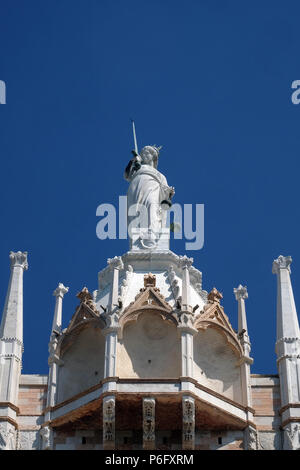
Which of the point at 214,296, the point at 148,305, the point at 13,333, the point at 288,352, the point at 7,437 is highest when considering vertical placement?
the point at 214,296

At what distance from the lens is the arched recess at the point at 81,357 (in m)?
33.9

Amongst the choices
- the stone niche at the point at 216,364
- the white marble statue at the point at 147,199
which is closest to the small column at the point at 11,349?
the white marble statue at the point at 147,199

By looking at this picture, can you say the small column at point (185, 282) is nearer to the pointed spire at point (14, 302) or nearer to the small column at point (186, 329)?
the small column at point (186, 329)

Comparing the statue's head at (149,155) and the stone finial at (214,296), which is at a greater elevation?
the statue's head at (149,155)

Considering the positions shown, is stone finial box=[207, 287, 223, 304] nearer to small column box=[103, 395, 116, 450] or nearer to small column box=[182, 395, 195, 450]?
small column box=[182, 395, 195, 450]

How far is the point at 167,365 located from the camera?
110 ft

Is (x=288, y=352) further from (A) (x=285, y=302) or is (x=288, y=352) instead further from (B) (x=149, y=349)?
(B) (x=149, y=349)

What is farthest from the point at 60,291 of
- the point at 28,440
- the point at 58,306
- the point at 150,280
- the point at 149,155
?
the point at 149,155

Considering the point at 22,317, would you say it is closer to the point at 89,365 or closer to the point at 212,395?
the point at 89,365

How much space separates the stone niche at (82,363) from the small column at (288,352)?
13.7 ft

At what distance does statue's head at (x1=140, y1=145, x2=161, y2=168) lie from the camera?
40.7 meters

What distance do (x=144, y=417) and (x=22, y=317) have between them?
14.6 feet

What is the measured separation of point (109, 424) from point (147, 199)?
835cm

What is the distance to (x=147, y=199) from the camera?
126 feet
